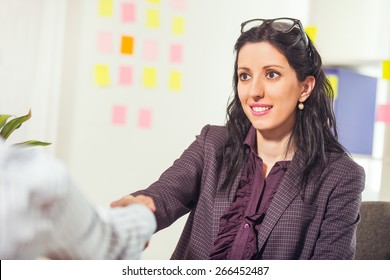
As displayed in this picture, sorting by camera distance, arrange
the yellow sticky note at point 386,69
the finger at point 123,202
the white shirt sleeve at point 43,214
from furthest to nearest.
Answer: the yellow sticky note at point 386,69
the finger at point 123,202
the white shirt sleeve at point 43,214

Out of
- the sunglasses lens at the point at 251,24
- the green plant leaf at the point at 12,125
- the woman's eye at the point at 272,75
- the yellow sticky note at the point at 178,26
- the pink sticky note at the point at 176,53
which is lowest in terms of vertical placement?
the green plant leaf at the point at 12,125

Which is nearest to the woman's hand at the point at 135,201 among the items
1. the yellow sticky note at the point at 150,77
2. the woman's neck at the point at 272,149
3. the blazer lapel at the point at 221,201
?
the blazer lapel at the point at 221,201

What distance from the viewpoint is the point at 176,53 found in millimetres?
1456

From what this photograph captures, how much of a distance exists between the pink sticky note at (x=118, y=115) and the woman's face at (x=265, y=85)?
392 mm

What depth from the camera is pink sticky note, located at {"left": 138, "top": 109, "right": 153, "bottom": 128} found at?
1.45 metres

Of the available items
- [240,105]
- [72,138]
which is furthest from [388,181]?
[72,138]

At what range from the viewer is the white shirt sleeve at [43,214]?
0.60 m

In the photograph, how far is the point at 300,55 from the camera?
3.73ft

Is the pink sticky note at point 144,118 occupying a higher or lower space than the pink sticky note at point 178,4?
lower

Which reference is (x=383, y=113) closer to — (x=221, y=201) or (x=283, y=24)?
(x=283, y=24)

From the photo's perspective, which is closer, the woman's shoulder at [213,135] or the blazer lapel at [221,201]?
the blazer lapel at [221,201]

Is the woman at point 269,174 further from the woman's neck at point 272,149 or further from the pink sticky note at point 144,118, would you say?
the pink sticky note at point 144,118

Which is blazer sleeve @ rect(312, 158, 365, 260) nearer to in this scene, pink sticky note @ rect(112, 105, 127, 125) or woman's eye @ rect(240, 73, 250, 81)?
woman's eye @ rect(240, 73, 250, 81)
